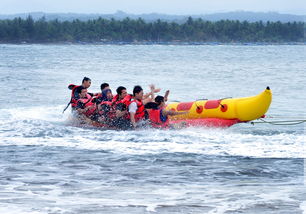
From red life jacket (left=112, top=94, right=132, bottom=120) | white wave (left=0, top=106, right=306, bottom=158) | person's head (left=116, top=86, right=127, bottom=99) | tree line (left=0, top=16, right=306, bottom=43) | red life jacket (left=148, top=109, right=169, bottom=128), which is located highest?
person's head (left=116, top=86, right=127, bottom=99)

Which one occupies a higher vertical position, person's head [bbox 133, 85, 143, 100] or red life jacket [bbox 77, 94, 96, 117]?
person's head [bbox 133, 85, 143, 100]

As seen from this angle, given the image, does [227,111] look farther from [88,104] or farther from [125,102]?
[88,104]

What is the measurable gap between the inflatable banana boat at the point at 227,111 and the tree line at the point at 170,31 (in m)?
96.1

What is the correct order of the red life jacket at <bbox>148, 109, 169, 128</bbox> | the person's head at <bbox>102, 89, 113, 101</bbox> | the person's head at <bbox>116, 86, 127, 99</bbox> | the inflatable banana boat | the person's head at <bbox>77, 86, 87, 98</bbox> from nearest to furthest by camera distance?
1. the inflatable banana boat
2. the red life jacket at <bbox>148, 109, 169, 128</bbox>
3. the person's head at <bbox>116, 86, 127, 99</bbox>
4. the person's head at <bbox>102, 89, 113, 101</bbox>
5. the person's head at <bbox>77, 86, 87, 98</bbox>

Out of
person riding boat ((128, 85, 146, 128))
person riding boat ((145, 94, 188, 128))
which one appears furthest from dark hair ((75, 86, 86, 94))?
person riding boat ((145, 94, 188, 128))

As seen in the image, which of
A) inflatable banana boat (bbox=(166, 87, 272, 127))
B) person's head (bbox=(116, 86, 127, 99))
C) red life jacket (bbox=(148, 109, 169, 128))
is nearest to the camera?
inflatable banana boat (bbox=(166, 87, 272, 127))

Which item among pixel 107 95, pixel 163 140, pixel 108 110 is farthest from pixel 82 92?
pixel 163 140

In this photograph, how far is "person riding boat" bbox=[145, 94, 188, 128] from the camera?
9703mm

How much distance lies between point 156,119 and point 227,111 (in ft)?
3.68

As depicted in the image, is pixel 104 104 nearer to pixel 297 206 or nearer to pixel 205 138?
pixel 205 138

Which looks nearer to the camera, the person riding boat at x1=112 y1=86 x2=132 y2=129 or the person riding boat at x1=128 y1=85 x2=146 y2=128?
the person riding boat at x1=128 y1=85 x2=146 y2=128

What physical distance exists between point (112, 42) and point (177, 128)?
100094mm

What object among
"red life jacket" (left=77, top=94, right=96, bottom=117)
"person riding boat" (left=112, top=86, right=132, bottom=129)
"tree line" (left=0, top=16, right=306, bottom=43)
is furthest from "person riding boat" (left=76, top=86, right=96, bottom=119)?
"tree line" (left=0, top=16, right=306, bottom=43)

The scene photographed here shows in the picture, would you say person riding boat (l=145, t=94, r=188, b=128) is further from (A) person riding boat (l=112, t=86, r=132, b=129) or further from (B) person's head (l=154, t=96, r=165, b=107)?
(A) person riding boat (l=112, t=86, r=132, b=129)
